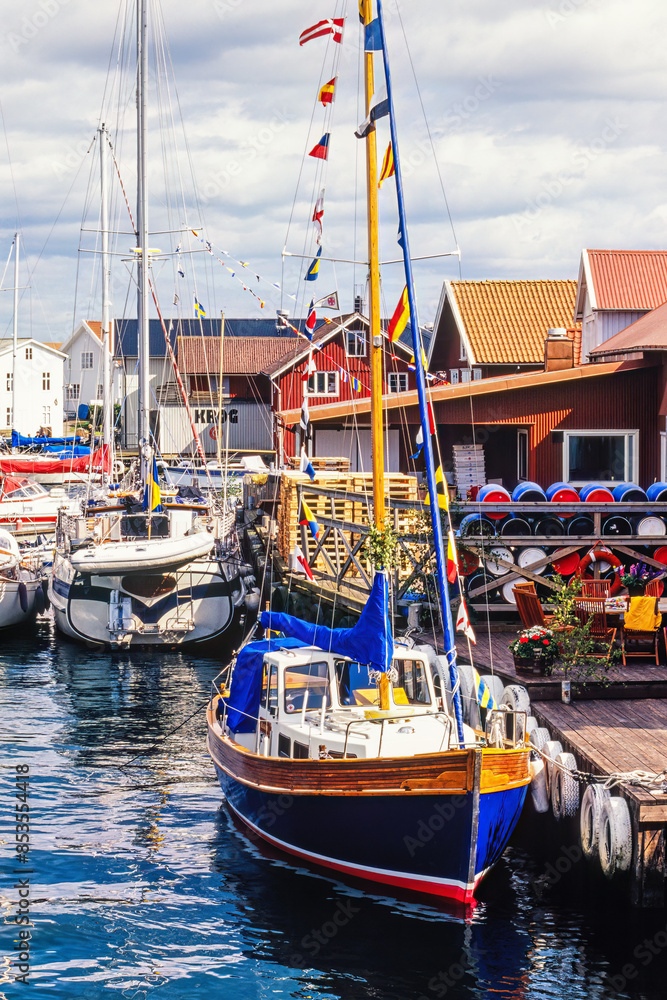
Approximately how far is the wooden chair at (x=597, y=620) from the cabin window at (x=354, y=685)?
3.85 meters

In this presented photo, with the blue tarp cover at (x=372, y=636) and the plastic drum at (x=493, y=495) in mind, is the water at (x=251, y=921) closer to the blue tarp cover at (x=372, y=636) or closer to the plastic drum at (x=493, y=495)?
the blue tarp cover at (x=372, y=636)

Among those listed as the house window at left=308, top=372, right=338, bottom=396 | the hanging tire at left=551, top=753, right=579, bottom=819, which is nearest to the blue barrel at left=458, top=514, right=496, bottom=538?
the hanging tire at left=551, top=753, right=579, bottom=819

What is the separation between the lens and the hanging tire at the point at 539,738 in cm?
1280

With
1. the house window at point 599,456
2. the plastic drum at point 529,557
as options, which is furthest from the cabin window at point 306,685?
the house window at point 599,456

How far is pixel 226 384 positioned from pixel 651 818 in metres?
59.0

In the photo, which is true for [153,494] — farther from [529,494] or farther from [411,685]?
[411,685]

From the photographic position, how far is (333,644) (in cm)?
1292

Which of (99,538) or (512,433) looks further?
(512,433)

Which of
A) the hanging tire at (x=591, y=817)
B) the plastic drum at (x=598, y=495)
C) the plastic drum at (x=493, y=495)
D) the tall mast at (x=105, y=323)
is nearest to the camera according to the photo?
Answer: the hanging tire at (x=591, y=817)

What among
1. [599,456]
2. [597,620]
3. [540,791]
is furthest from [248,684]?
[599,456]

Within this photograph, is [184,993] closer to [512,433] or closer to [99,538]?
[99,538]

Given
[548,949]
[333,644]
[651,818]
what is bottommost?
[548,949]

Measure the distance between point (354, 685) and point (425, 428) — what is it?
12.4 feet

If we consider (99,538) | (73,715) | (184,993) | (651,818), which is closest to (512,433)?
(99,538)
